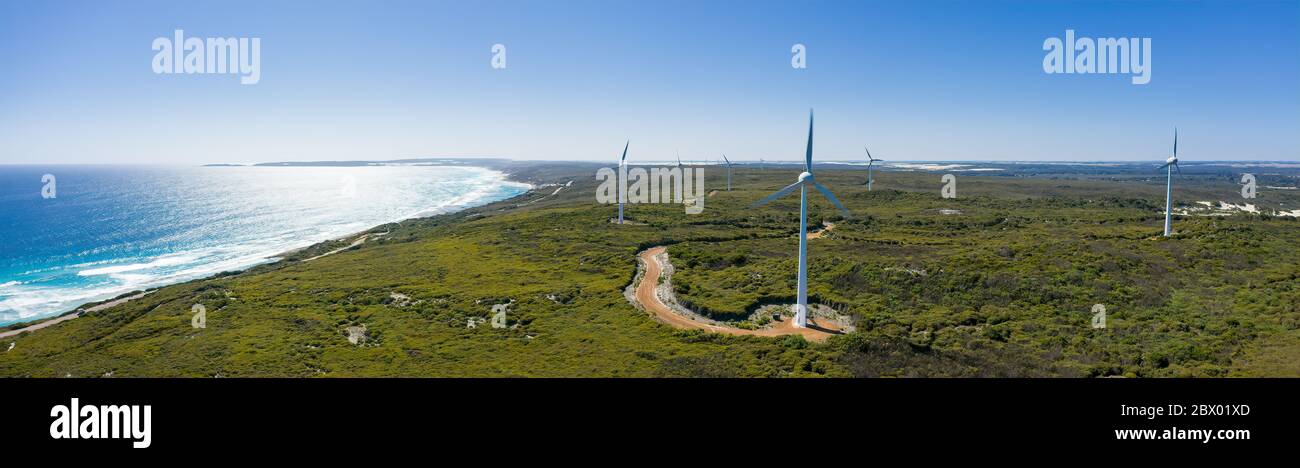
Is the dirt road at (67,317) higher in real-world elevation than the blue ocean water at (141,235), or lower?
lower

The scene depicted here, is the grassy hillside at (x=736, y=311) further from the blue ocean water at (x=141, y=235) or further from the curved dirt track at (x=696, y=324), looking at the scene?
the blue ocean water at (x=141, y=235)

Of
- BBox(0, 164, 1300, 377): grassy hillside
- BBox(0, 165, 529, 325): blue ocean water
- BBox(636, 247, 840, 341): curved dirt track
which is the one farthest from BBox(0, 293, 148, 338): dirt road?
BBox(636, 247, 840, 341): curved dirt track

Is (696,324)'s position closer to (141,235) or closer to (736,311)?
(736,311)

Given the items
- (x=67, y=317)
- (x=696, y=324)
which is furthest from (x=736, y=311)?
(x=67, y=317)

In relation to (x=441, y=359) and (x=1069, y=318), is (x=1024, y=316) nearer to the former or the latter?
(x=1069, y=318)

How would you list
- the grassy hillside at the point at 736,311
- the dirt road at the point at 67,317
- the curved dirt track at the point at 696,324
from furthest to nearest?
the dirt road at the point at 67,317 < the curved dirt track at the point at 696,324 < the grassy hillside at the point at 736,311

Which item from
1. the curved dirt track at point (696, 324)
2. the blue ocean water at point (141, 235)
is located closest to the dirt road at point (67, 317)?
the blue ocean water at point (141, 235)

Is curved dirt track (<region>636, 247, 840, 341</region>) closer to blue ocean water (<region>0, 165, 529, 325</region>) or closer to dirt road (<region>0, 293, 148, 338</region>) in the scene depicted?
dirt road (<region>0, 293, 148, 338</region>)

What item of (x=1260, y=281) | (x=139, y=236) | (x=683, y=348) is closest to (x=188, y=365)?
(x=683, y=348)

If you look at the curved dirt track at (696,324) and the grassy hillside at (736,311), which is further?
the curved dirt track at (696,324)
